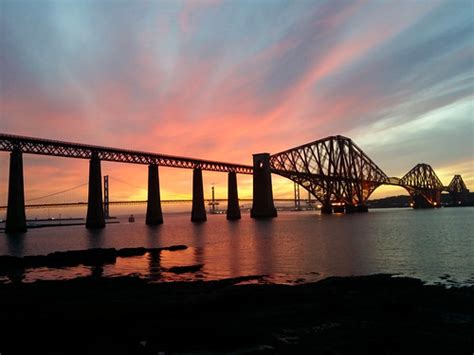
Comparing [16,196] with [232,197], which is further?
[232,197]

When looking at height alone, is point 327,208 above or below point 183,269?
above

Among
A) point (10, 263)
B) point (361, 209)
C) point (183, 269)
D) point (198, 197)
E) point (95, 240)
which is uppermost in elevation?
point (198, 197)

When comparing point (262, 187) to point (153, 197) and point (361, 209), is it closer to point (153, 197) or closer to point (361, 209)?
point (153, 197)

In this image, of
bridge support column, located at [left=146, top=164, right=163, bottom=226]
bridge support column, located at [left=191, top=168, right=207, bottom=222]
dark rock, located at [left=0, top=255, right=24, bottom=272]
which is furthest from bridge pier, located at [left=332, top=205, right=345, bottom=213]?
dark rock, located at [left=0, top=255, right=24, bottom=272]

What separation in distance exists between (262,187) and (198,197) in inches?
1142

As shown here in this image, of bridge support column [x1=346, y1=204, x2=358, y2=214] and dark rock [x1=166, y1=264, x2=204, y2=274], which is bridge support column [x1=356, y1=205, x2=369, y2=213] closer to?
bridge support column [x1=346, y1=204, x2=358, y2=214]

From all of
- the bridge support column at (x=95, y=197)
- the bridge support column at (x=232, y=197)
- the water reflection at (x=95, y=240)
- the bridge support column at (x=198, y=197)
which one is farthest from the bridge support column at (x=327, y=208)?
the water reflection at (x=95, y=240)

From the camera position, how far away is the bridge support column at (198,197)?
10852cm

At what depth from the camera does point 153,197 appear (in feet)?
313

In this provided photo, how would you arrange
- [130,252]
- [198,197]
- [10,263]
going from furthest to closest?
[198,197] → [130,252] → [10,263]

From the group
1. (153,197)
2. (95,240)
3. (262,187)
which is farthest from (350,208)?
(95,240)

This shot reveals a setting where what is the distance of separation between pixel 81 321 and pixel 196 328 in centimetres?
393

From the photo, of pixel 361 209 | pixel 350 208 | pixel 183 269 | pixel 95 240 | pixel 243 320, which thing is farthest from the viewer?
pixel 361 209

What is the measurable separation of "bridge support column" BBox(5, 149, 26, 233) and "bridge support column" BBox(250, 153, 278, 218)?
244ft
